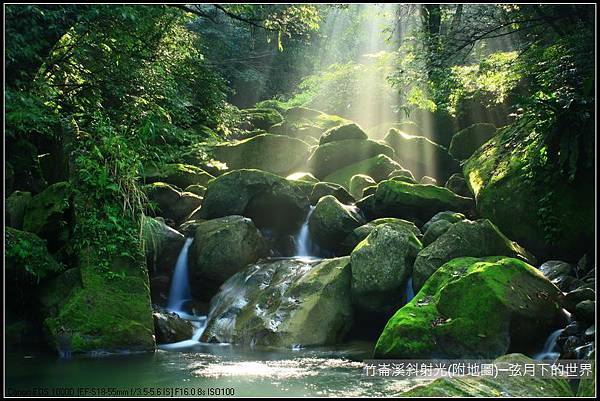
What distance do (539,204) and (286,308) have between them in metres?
4.69

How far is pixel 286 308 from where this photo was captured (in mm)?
9234

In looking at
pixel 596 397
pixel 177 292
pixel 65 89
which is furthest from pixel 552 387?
pixel 65 89

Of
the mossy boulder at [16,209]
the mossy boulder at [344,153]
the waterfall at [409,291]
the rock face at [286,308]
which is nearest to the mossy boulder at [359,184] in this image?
the mossy boulder at [344,153]

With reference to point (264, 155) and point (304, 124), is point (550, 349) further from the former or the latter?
point (304, 124)

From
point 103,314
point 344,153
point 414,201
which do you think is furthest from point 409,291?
point 344,153

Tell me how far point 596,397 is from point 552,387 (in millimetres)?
645

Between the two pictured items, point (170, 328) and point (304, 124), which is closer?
point (170, 328)

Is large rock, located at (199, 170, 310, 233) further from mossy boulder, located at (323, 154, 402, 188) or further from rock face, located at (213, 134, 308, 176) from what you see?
rock face, located at (213, 134, 308, 176)

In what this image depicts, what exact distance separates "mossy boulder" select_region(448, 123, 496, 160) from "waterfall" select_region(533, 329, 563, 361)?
31.8ft

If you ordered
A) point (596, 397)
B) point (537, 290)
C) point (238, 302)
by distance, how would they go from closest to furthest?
point (596, 397) → point (537, 290) → point (238, 302)

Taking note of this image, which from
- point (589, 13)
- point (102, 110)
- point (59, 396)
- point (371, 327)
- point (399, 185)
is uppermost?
point (589, 13)

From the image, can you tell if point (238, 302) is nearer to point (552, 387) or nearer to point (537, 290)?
point (537, 290)

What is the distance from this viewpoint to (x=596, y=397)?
4.32 meters

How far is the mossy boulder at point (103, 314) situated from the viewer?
7793 millimetres
